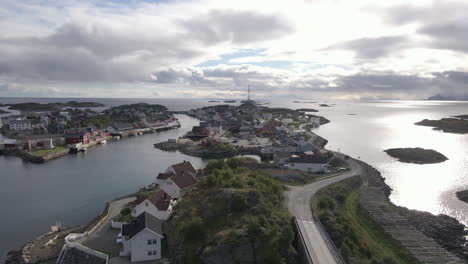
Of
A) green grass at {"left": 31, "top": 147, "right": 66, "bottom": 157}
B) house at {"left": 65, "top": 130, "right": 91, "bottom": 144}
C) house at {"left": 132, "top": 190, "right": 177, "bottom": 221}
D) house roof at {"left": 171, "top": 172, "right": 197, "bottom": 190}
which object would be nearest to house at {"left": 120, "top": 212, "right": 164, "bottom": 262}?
house at {"left": 132, "top": 190, "right": 177, "bottom": 221}

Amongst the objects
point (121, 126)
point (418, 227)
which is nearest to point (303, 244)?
point (418, 227)

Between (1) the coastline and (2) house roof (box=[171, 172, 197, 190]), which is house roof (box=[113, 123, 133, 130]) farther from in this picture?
(1) the coastline

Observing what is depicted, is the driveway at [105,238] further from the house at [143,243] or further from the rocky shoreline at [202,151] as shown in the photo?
the rocky shoreline at [202,151]

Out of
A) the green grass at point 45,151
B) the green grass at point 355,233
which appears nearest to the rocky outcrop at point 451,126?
the green grass at point 355,233

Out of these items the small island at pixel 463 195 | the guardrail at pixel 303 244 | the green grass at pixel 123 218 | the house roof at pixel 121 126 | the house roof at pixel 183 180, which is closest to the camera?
the guardrail at pixel 303 244

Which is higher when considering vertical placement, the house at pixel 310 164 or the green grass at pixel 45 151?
the house at pixel 310 164

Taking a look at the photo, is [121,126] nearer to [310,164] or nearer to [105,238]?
[310,164]
